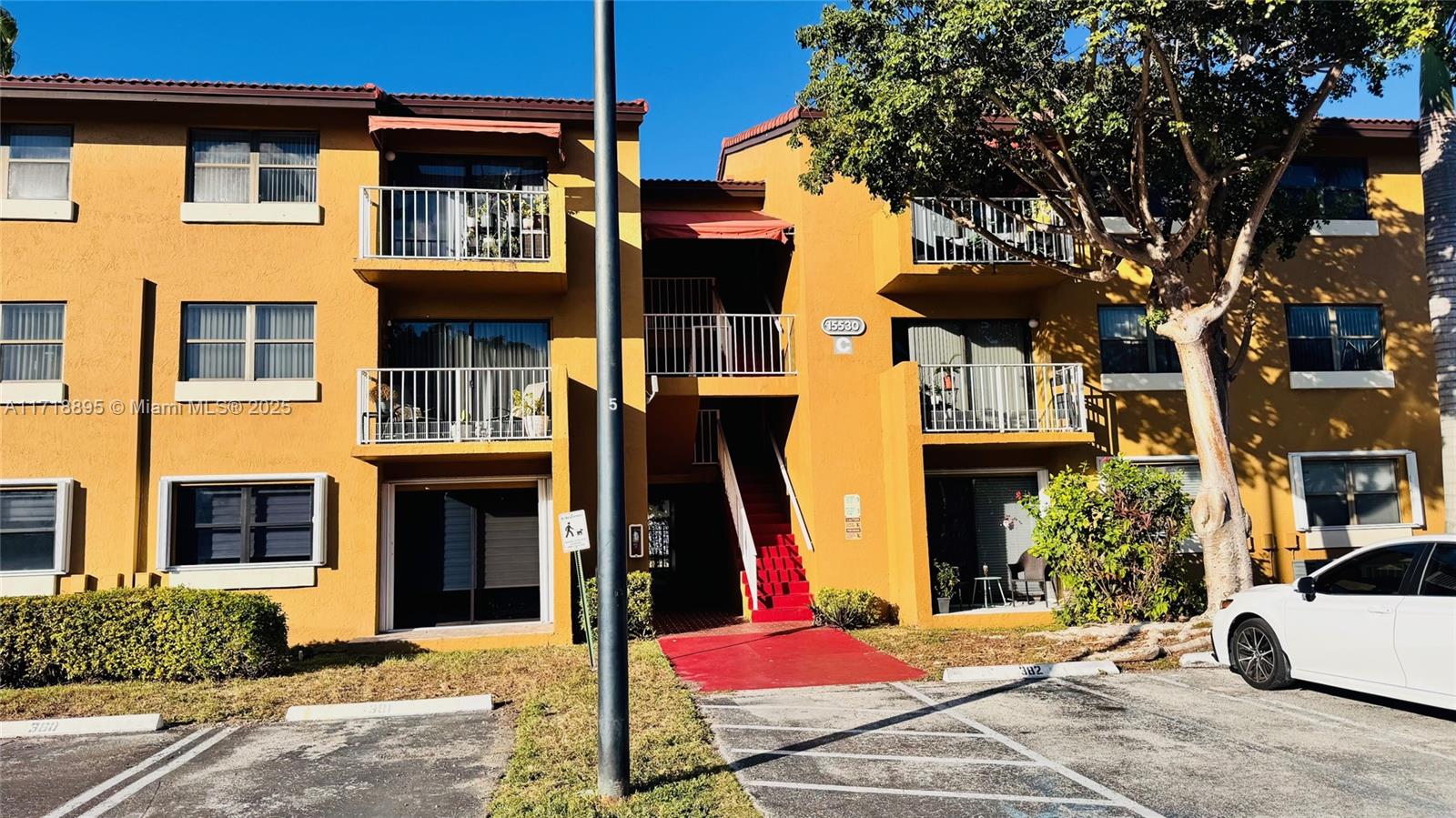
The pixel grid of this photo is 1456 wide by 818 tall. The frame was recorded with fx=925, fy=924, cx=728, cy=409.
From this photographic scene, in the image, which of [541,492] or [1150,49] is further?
[541,492]

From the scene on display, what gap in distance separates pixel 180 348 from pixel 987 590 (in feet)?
43.3

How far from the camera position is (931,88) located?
11.5 metres

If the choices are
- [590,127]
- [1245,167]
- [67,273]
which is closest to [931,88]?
[1245,167]

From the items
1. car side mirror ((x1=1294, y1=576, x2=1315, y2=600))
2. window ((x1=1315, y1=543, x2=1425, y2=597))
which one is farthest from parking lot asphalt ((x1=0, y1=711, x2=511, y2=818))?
window ((x1=1315, y1=543, x2=1425, y2=597))

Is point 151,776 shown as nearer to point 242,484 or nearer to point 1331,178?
point 242,484

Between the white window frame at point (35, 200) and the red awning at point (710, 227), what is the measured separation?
849 centimetres

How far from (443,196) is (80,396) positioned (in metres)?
5.85

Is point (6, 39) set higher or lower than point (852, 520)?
higher

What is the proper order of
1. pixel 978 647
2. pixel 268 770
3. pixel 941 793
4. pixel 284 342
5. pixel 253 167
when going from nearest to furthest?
pixel 941 793, pixel 268 770, pixel 978 647, pixel 284 342, pixel 253 167

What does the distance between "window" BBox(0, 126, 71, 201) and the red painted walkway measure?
11233mm

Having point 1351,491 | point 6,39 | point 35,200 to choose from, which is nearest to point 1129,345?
point 1351,491

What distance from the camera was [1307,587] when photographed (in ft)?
28.5

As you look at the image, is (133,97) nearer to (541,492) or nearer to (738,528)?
(541,492)

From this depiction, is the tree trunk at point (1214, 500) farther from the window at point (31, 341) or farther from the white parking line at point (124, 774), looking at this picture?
the window at point (31, 341)
